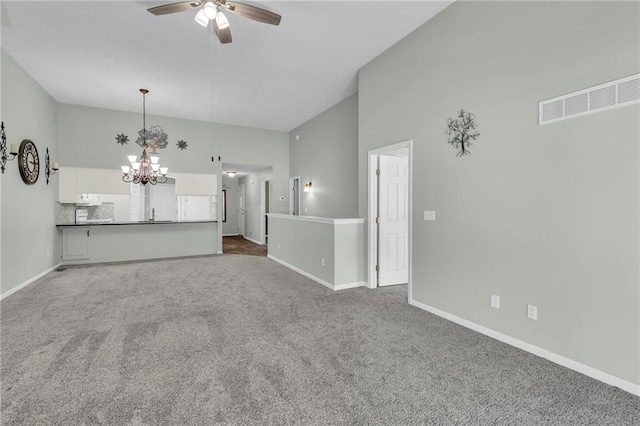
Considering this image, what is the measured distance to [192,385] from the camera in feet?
6.66

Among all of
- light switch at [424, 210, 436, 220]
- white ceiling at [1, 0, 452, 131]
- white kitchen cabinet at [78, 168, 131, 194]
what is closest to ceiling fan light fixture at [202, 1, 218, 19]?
white ceiling at [1, 0, 452, 131]

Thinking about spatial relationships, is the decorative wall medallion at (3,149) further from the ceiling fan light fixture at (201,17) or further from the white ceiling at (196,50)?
the ceiling fan light fixture at (201,17)

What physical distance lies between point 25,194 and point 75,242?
6.27 ft

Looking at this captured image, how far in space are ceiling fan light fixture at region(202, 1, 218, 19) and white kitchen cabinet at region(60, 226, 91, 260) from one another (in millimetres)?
5782

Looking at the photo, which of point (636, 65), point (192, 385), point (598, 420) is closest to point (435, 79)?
point (636, 65)

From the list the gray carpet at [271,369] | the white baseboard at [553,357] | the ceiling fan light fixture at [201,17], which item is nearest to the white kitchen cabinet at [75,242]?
the gray carpet at [271,369]

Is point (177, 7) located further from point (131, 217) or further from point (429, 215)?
point (131, 217)

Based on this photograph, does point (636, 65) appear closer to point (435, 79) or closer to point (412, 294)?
point (435, 79)

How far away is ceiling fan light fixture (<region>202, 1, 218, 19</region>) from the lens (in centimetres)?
242

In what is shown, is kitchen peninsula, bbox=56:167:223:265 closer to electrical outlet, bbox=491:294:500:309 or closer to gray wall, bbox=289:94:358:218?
gray wall, bbox=289:94:358:218

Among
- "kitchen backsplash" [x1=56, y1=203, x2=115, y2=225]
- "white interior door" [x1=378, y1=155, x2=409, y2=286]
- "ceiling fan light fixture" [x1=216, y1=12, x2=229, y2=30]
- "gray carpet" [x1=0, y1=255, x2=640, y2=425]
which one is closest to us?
"gray carpet" [x1=0, y1=255, x2=640, y2=425]

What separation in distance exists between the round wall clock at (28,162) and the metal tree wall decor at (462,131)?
572cm

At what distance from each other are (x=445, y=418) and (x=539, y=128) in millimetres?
2237

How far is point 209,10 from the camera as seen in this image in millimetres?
2439
